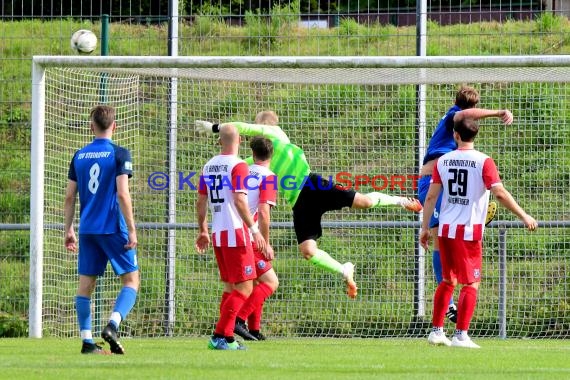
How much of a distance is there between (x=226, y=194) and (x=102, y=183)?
100cm

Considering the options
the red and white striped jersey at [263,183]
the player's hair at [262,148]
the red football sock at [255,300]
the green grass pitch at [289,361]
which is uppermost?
the player's hair at [262,148]

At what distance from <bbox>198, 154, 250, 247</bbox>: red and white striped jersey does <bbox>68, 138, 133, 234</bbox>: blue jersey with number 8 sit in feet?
2.27

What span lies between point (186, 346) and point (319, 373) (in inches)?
111

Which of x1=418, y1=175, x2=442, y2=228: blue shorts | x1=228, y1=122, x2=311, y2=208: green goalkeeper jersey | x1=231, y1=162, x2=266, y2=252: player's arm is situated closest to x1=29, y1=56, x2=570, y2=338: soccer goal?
x1=228, y1=122, x2=311, y2=208: green goalkeeper jersey

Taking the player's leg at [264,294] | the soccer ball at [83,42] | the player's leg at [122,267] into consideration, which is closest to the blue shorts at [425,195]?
the player's leg at [264,294]

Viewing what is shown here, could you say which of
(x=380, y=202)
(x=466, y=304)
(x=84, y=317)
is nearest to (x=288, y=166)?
(x=380, y=202)

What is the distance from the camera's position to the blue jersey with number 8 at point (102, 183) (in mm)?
8852

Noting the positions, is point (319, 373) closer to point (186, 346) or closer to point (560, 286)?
point (186, 346)

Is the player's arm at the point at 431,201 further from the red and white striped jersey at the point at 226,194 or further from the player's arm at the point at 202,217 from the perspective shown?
the player's arm at the point at 202,217

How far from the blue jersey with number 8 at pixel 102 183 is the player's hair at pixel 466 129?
271 centimetres

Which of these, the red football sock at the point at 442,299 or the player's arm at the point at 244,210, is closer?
the player's arm at the point at 244,210

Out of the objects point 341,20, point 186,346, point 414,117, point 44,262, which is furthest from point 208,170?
point 341,20

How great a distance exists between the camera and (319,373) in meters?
7.60

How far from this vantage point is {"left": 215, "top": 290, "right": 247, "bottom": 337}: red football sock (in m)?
9.14
